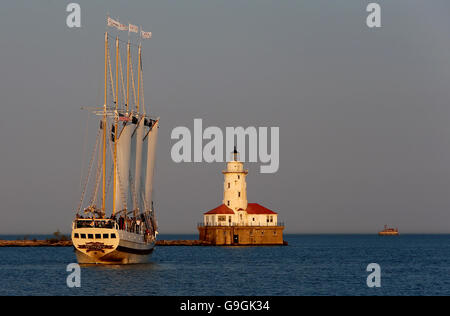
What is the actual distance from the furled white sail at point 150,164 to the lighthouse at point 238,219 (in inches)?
1712

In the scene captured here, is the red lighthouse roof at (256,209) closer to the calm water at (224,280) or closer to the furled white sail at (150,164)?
the furled white sail at (150,164)

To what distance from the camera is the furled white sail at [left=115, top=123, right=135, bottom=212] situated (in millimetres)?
94312

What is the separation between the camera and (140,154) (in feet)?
338

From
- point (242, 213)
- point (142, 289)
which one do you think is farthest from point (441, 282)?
point (242, 213)

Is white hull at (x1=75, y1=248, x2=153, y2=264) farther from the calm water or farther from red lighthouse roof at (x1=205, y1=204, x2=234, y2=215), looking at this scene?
red lighthouse roof at (x1=205, y1=204, x2=234, y2=215)

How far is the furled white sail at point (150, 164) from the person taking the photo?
107256mm

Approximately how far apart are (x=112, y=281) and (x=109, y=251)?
1192cm

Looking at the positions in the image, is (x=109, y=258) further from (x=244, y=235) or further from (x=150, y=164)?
(x=244, y=235)

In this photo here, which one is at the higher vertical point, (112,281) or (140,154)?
(140,154)

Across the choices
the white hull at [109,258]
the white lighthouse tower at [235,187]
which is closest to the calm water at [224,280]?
the white hull at [109,258]

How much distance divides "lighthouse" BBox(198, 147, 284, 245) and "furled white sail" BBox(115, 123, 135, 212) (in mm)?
54525

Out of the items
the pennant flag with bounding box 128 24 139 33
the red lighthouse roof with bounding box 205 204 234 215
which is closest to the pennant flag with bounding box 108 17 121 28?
the pennant flag with bounding box 128 24 139 33
